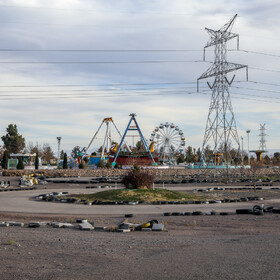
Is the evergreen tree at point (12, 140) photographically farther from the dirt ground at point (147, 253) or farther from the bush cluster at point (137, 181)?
the dirt ground at point (147, 253)

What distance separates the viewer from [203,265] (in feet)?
24.8

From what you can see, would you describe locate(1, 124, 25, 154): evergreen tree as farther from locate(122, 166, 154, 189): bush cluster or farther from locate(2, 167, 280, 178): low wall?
locate(122, 166, 154, 189): bush cluster

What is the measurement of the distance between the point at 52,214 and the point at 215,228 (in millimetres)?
7570

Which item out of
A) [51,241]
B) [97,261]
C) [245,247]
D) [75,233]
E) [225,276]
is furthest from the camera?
[75,233]

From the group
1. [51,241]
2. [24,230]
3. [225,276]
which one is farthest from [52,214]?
[225,276]

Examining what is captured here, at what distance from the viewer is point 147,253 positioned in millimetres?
8836

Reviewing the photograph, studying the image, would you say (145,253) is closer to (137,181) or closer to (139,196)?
(139,196)

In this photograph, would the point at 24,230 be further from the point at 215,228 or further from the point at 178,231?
the point at 215,228

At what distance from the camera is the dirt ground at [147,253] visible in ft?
23.3

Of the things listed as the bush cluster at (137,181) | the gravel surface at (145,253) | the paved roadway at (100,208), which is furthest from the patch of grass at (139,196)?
the gravel surface at (145,253)

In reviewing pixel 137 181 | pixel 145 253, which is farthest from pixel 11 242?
pixel 137 181

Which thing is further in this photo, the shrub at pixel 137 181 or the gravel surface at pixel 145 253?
the shrub at pixel 137 181

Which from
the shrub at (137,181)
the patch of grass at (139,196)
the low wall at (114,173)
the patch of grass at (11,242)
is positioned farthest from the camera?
the low wall at (114,173)

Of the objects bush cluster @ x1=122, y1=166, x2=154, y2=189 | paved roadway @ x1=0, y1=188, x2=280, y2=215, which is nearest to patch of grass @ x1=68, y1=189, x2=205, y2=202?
bush cluster @ x1=122, y1=166, x2=154, y2=189
